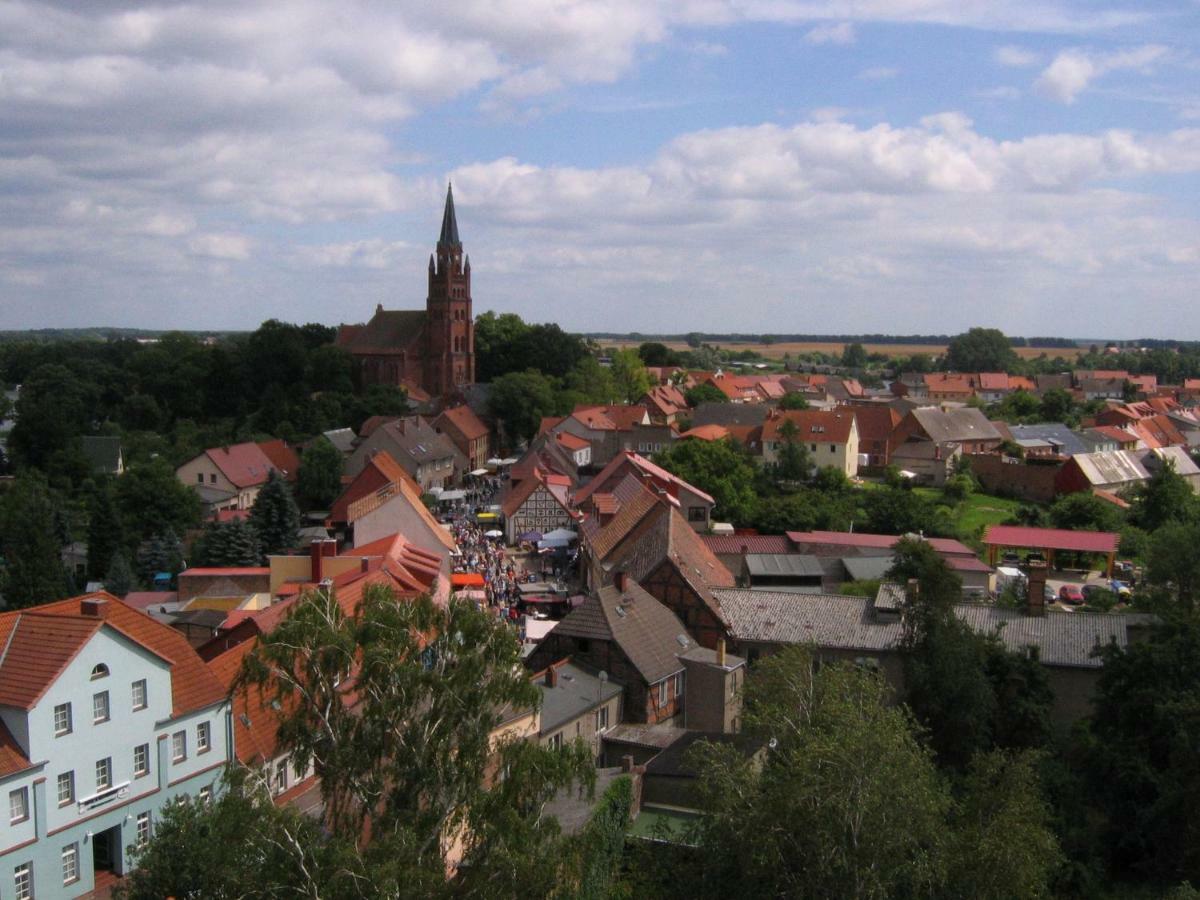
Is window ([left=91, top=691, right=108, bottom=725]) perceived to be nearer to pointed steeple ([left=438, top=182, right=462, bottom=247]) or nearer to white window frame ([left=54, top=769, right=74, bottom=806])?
white window frame ([left=54, top=769, right=74, bottom=806])

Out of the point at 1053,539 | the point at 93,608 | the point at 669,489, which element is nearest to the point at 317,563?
the point at 93,608

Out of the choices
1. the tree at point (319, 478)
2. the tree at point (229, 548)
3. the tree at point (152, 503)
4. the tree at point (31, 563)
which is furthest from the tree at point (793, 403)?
the tree at point (31, 563)

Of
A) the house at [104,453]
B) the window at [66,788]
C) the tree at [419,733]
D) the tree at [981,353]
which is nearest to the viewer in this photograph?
the tree at [419,733]

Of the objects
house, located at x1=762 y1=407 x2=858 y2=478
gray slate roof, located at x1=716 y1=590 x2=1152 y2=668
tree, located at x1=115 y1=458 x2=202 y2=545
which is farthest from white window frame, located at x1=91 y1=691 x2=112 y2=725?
house, located at x1=762 y1=407 x2=858 y2=478

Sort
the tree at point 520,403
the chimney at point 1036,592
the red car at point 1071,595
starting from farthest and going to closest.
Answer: the tree at point 520,403 < the red car at point 1071,595 < the chimney at point 1036,592

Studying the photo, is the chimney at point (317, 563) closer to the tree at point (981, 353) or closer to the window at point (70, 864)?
the window at point (70, 864)

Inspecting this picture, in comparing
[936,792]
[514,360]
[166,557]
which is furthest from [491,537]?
[514,360]
